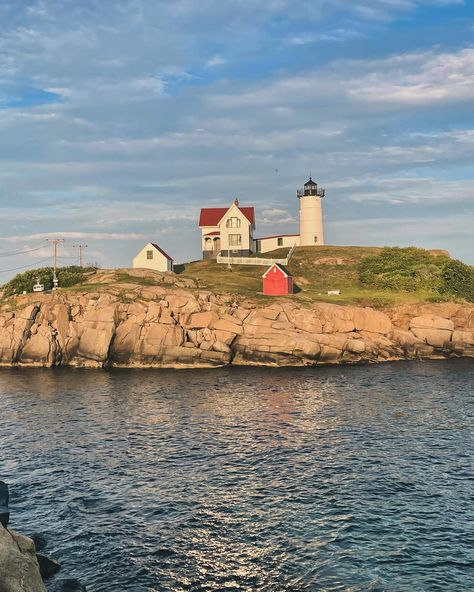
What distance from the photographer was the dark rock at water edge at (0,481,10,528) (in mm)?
25195

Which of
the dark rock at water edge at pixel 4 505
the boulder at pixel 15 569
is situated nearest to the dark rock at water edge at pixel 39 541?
the dark rock at water edge at pixel 4 505

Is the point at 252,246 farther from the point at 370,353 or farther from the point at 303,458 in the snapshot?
the point at 303,458

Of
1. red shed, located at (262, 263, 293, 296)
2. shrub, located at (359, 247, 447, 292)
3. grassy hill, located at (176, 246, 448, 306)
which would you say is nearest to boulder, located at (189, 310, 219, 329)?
grassy hill, located at (176, 246, 448, 306)

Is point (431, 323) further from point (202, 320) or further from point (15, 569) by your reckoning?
point (15, 569)

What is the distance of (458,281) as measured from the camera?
8556 centimetres

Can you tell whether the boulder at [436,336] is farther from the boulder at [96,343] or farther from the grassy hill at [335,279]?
the boulder at [96,343]

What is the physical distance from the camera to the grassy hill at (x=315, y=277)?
8212 cm

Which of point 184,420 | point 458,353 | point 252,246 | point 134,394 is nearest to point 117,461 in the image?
point 184,420

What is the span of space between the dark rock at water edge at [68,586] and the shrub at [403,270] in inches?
2987

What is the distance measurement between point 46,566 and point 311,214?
11434 centimetres

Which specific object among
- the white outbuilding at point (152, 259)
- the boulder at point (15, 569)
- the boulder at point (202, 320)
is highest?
the white outbuilding at point (152, 259)

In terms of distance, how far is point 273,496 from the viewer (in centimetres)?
2905

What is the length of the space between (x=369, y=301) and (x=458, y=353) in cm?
1424

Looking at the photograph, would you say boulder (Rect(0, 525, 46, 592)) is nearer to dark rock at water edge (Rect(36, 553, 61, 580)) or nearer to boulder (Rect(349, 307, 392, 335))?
dark rock at water edge (Rect(36, 553, 61, 580))
